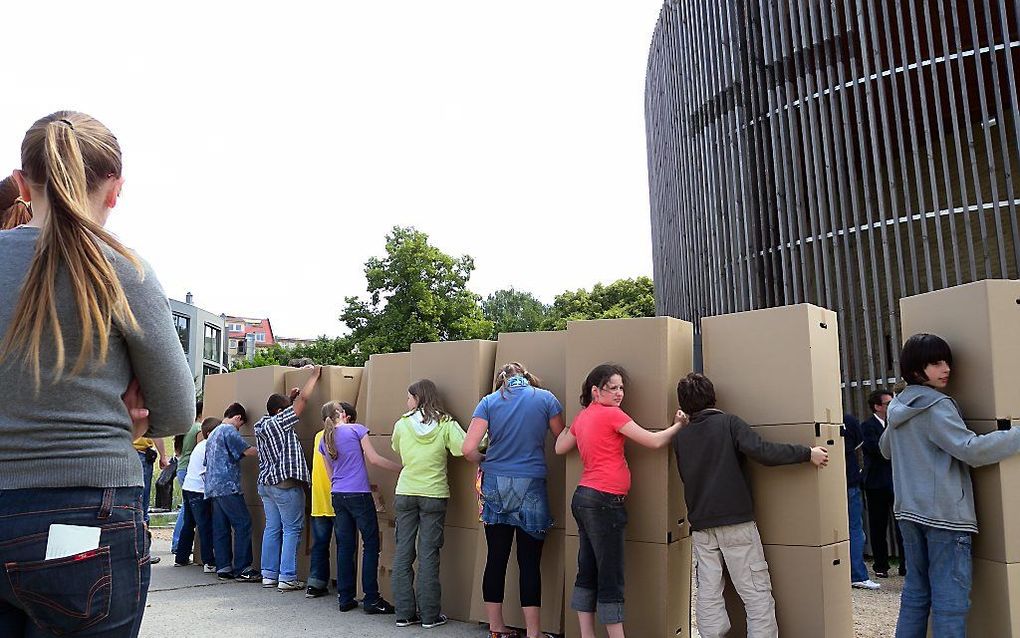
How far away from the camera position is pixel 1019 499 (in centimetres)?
402

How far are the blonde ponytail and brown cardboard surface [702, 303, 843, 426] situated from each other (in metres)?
3.70

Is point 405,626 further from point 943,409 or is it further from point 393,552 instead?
point 943,409

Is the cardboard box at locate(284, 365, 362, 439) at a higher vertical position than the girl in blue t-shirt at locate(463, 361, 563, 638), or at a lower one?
higher

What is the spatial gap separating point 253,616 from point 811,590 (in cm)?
424

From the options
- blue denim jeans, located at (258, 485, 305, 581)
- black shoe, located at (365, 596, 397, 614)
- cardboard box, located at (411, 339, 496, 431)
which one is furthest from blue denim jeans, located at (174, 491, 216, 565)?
cardboard box, located at (411, 339, 496, 431)

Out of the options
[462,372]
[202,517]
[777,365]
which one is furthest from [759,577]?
[202,517]

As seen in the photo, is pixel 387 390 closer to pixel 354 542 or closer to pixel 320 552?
pixel 354 542

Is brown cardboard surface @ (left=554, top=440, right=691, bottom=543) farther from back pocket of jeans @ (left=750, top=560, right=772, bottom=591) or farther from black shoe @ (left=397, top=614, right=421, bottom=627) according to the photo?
black shoe @ (left=397, top=614, right=421, bottom=627)

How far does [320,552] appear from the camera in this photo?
694 centimetres

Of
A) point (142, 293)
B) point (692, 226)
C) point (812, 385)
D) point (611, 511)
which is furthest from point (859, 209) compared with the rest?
point (142, 293)

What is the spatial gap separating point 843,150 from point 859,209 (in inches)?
30.6

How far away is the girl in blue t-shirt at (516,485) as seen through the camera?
5.13 metres

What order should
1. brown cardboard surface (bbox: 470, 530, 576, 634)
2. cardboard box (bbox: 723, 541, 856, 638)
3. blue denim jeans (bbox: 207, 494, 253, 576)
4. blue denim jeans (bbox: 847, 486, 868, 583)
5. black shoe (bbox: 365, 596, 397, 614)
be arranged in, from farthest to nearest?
blue denim jeans (bbox: 207, 494, 253, 576) → blue denim jeans (bbox: 847, 486, 868, 583) → black shoe (bbox: 365, 596, 397, 614) → brown cardboard surface (bbox: 470, 530, 576, 634) → cardboard box (bbox: 723, 541, 856, 638)

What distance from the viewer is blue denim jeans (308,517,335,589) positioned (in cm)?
693
